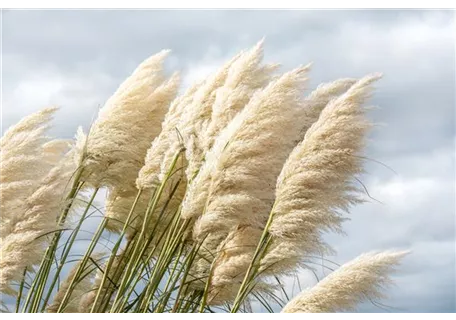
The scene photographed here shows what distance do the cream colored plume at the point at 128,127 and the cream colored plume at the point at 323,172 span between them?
0.82 metres

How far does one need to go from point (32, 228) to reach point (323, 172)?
1.02 meters

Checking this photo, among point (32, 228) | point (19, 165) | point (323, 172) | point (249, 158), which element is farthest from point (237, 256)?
point (19, 165)

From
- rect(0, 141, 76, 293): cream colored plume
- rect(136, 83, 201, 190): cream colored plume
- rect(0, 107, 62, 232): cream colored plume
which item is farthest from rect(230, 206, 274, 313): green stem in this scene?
rect(0, 107, 62, 232): cream colored plume

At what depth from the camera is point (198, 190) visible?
107 inches

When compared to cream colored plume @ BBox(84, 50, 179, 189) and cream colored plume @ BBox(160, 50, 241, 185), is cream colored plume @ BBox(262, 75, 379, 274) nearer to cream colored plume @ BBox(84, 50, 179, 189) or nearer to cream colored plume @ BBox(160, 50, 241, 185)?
cream colored plume @ BBox(160, 50, 241, 185)

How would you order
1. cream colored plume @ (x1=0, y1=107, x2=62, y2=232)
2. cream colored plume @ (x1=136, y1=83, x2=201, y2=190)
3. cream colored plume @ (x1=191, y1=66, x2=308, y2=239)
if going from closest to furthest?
cream colored plume @ (x1=191, y1=66, x2=308, y2=239)
cream colored plume @ (x1=0, y1=107, x2=62, y2=232)
cream colored plume @ (x1=136, y1=83, x2=201, y2=190)

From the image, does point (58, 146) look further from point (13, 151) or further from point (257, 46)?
point (257, 46)

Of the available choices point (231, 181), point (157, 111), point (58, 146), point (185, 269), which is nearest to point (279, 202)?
point (231, 181)

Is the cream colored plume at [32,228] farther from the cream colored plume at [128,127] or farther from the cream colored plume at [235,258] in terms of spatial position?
the cream colored plume at [235,258]

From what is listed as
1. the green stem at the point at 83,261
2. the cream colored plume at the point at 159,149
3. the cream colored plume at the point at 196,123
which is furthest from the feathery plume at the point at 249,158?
the green stem at the point at 83,261

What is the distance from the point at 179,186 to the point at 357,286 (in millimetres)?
1052

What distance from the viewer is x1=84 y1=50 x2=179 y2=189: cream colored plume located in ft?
10.4

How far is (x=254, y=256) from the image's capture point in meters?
2.62

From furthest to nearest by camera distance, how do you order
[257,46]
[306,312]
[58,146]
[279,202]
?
1. [58,146]
2. [257,46]
3. [279,202]
4. [306,312]
